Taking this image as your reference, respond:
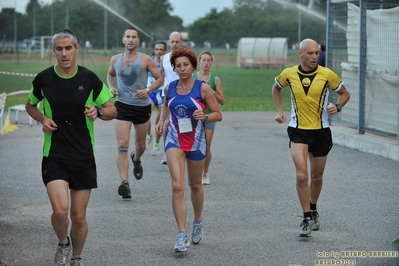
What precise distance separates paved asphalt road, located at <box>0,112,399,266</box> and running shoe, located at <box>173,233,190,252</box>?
0.26ft

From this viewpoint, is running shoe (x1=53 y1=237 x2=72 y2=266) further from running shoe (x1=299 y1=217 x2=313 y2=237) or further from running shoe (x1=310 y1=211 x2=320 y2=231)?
running shoe (x1=310 y1=211 x2=320 y2=231)

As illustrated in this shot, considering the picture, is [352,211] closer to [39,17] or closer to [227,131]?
[227,131]

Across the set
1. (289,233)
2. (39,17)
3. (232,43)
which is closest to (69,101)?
(289,233)

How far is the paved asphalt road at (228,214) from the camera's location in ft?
24.7

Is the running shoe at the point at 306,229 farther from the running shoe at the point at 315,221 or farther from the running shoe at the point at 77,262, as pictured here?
the running shoe at the point at 77,262

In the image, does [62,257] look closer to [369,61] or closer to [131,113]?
[131,113]

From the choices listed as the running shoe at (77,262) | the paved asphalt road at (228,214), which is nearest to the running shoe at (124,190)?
the paved asphalt road at (228,214)

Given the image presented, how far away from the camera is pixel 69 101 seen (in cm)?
662

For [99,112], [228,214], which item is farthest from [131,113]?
[99,112]

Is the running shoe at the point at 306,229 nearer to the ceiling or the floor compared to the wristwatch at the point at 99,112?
nearer to the floor

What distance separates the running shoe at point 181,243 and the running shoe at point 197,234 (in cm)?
30

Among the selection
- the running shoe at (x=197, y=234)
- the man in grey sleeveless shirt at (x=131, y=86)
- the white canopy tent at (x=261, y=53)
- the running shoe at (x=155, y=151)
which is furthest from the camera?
the white canopy tent at (x=261, y=53)

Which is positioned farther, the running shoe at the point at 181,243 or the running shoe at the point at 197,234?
the running shoe at the point at 197,234

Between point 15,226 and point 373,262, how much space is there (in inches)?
146
